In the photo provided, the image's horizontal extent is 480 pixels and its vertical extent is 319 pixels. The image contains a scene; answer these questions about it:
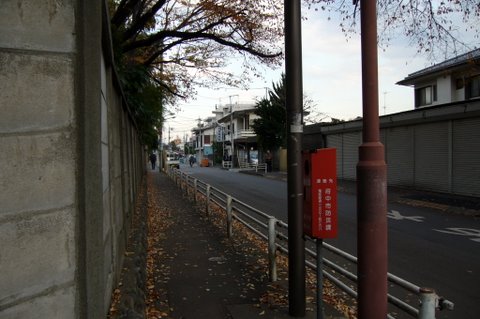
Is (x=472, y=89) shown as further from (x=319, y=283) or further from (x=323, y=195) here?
(x=319, y=283)

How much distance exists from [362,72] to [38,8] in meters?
2.29

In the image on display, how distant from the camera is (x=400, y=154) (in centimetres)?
2375

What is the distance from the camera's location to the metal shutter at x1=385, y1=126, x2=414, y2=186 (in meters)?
23.0

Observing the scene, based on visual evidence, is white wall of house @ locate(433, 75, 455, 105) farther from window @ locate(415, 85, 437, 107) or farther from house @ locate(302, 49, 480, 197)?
window @ locate(415, 85, 437, 107)

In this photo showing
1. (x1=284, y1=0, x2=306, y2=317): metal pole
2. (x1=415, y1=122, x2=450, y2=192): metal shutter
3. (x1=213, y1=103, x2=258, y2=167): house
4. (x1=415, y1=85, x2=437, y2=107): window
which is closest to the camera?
(x1=284, y1=0, x2=306, y2=317): metal pole

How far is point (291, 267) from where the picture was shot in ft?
17.1

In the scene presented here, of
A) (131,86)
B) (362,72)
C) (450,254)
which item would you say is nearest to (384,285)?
(362,72)

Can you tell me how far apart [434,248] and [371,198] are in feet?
22.8

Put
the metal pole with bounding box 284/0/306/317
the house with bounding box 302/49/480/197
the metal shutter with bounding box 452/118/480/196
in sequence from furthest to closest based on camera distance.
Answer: the house with bounding box 302/49/480/197 < the metal shutter with bounding box 452/118/480/196 < the metal pole with bounding box 284/0/306/317

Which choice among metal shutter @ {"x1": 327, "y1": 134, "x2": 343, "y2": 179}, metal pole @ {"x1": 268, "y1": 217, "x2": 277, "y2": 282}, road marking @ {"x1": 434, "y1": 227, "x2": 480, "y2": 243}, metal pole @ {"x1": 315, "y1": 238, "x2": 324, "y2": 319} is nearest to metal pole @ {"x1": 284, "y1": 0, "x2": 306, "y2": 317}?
metal pole @ {"x1": 315, "y1": 238, "x2": 324, "y2": 319}

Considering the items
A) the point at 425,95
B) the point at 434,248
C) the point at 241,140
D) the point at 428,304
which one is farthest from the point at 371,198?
the point at 241,140

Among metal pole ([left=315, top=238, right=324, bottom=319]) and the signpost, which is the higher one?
the signpost

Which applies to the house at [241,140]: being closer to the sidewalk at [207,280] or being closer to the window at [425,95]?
the window at [425,95]

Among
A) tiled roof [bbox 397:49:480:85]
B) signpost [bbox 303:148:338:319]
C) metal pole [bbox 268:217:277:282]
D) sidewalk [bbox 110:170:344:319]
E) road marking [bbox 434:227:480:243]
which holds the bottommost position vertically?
road marking [bbox 434:227:480:243]
